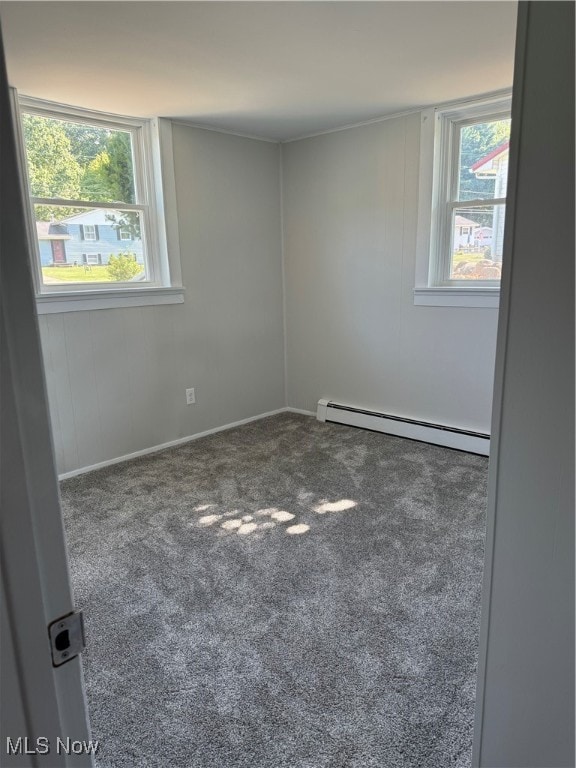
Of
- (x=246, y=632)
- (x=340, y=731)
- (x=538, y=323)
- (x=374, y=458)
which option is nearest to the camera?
(x=538, y=323)

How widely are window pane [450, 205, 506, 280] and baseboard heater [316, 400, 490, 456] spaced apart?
1.11 meters

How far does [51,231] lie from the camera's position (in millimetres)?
3199

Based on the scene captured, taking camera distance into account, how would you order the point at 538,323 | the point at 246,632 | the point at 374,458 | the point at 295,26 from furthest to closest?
the point at 374,458 → the point at 295,26 → the point at 246,632 → the point at 538,323

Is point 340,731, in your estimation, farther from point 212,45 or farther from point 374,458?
point 212,45

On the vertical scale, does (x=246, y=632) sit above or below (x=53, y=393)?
below

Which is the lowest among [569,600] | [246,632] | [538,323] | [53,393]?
[246,632]

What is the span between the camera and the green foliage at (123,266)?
11.7 ft

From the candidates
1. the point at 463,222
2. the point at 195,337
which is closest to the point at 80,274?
the point at 195,337

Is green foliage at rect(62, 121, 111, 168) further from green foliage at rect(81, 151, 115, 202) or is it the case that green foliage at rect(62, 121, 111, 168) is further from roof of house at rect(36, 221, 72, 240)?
roof of house at rect(36, 221, 72, 240)

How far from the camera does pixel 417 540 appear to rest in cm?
253

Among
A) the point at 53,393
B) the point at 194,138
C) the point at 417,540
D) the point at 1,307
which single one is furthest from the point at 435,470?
the point at 1,307

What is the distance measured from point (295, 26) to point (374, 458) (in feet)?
8.45

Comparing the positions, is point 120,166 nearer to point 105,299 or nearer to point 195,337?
point 105,299

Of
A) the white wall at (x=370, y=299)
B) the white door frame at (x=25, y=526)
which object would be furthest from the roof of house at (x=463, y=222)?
the white door frame at (x=25, y=526)
